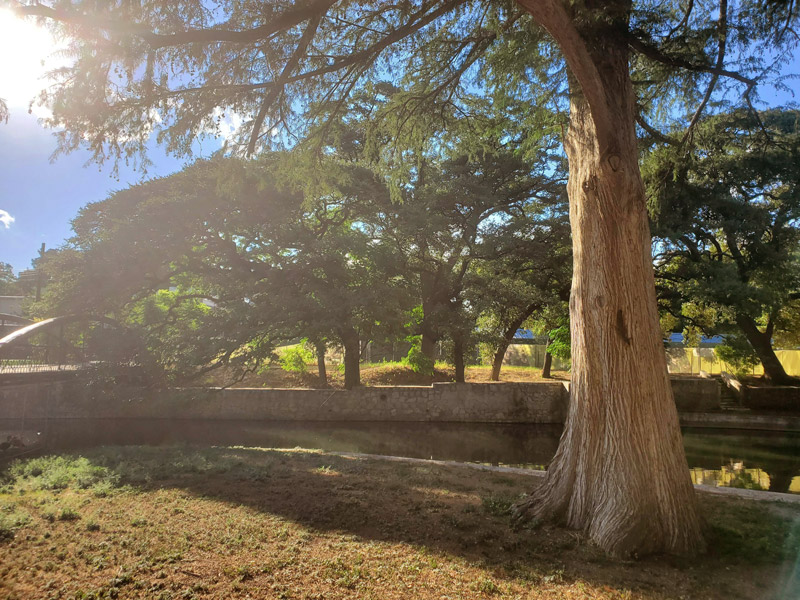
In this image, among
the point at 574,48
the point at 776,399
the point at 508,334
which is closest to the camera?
the point at 574,48

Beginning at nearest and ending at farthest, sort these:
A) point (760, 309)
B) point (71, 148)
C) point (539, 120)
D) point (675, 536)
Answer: point (675, 536) < point (71, 148) < point (539, 120) < point (760, 309)

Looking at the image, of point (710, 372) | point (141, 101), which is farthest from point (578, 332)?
point (710, 372)

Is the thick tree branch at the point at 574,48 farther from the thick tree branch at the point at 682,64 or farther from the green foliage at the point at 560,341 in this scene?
the green foliage at the point at 560,341

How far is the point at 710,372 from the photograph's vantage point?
2375 cm

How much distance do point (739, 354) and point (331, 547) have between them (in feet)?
69.8

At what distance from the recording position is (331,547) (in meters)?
3.92

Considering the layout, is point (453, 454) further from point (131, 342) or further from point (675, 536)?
point (131, 342)

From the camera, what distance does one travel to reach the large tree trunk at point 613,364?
402 centimetres

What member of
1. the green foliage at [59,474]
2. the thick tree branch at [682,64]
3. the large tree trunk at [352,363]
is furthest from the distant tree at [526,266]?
the green foliage at [59,474]

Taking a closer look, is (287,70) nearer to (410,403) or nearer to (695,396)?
(410,403)

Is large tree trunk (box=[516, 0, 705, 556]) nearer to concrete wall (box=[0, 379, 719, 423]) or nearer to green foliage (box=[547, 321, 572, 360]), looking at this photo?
concrete wall (box=[0, 379, 719, 423])

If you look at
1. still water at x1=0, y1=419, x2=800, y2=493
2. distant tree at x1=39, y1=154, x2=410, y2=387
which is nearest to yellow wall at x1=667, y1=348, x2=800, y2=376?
still water at x1=0, y1=419, x2=800, y2=493

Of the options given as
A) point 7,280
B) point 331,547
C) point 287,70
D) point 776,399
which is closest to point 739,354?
point 776,399

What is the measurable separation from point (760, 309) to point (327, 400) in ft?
47.2
